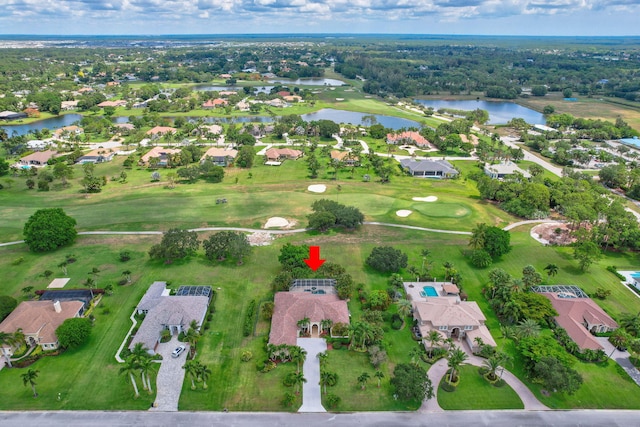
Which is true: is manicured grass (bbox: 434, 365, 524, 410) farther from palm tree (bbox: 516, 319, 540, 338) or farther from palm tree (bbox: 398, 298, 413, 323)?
palm tree (bbox: 398, 298, 413, 323)

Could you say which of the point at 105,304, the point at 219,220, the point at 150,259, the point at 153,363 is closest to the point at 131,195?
the point at 219,220

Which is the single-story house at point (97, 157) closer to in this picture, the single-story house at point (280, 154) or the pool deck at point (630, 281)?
the single-story house at point (280, 154)

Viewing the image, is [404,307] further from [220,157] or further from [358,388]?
[220,157]

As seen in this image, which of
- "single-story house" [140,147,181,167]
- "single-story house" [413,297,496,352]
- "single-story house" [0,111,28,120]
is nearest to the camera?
"single-story house" [413,297,496,352]

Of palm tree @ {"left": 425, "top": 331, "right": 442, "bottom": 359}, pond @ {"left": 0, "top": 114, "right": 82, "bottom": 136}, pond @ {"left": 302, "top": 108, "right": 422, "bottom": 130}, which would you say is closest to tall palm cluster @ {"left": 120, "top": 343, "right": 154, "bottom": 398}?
palm tree @ {"left": 425, "top": 331, "right": 442, "bottom": 359}

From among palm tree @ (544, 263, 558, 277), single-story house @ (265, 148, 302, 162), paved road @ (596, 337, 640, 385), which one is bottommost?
paved road @ (596, 337, 640, 385)

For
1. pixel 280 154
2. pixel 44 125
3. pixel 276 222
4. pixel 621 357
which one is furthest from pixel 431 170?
pixel 44 125

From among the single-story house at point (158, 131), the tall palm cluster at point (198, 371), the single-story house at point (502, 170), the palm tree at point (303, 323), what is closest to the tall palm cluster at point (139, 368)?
the tall palm cluster at point (198, 371)
